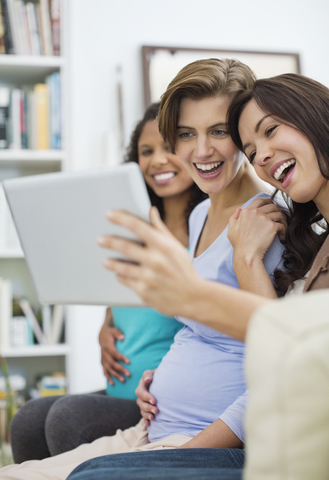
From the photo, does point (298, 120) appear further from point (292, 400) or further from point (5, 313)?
point (5, 313)

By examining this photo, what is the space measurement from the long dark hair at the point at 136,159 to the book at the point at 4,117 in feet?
2.33

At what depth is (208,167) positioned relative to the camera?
3.90 ft

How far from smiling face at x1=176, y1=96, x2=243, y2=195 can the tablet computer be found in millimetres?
528

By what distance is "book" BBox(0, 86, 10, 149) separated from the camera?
2.17 metres

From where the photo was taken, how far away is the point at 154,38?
8.59ft

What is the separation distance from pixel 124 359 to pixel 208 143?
66 centimetres

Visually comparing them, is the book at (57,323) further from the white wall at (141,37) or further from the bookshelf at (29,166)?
the white wall at (141,37)

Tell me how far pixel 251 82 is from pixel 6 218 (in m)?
1.45

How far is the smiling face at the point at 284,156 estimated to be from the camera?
983 mm

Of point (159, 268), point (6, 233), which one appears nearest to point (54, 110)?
point (6, 233)

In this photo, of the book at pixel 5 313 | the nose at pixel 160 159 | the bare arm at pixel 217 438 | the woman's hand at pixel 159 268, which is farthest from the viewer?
the book at pixel 5 313

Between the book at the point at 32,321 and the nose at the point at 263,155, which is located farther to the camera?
the book at the point at 32,321

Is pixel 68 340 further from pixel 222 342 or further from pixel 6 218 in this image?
pixel 222 342

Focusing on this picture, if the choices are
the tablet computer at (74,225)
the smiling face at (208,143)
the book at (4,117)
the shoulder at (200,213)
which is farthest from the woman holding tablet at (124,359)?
the book at (4,117)
